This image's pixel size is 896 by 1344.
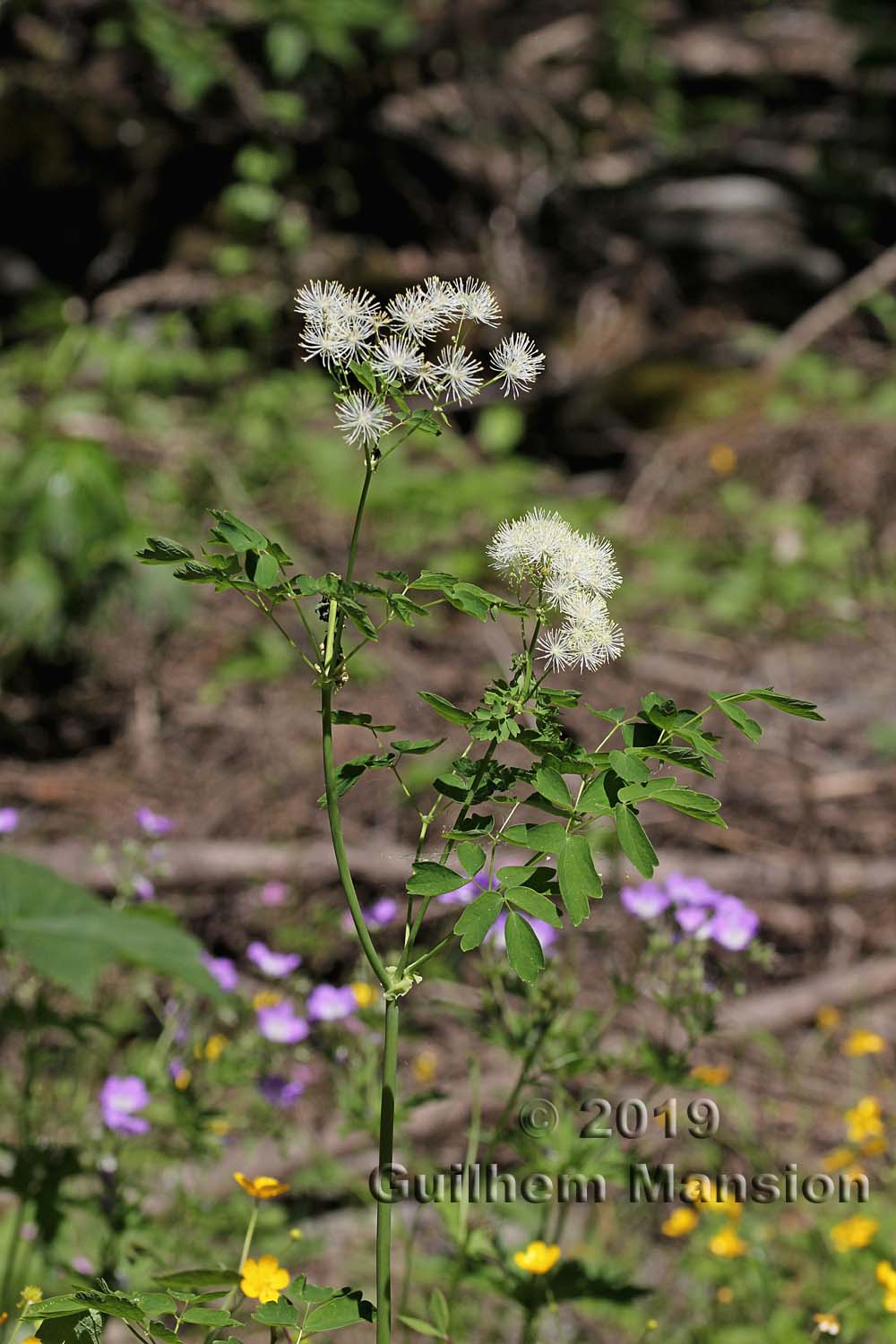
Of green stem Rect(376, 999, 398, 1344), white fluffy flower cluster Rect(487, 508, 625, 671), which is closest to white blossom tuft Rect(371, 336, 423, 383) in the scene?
white fluffy flower cluster Rect(487, 508, 625, 671)

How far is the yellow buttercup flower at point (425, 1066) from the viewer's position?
2.31 metres

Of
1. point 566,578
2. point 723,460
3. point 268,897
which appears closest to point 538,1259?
point 566,578

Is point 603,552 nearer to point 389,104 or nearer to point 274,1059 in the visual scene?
point 274,1059

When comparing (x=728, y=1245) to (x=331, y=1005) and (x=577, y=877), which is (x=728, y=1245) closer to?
(x=331, y=1005)

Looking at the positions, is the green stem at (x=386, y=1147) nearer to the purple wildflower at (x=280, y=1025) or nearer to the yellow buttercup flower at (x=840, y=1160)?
the purple wildflower at (x=280, y=1025)

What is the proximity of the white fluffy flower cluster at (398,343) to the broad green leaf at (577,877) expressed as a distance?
371 millimetres

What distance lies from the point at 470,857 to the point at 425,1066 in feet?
5.02

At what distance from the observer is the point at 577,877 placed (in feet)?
3.17

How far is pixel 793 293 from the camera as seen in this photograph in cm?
669

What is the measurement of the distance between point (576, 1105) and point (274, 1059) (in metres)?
0.50

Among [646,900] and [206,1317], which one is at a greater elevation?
[646,900]

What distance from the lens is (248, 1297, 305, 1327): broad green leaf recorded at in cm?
99

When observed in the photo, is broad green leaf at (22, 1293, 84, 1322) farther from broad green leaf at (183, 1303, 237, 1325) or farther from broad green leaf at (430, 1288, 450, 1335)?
broad green leaf at (430, 1288, 450, 1335)

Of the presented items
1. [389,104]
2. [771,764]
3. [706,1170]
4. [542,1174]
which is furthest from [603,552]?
[389,104]
